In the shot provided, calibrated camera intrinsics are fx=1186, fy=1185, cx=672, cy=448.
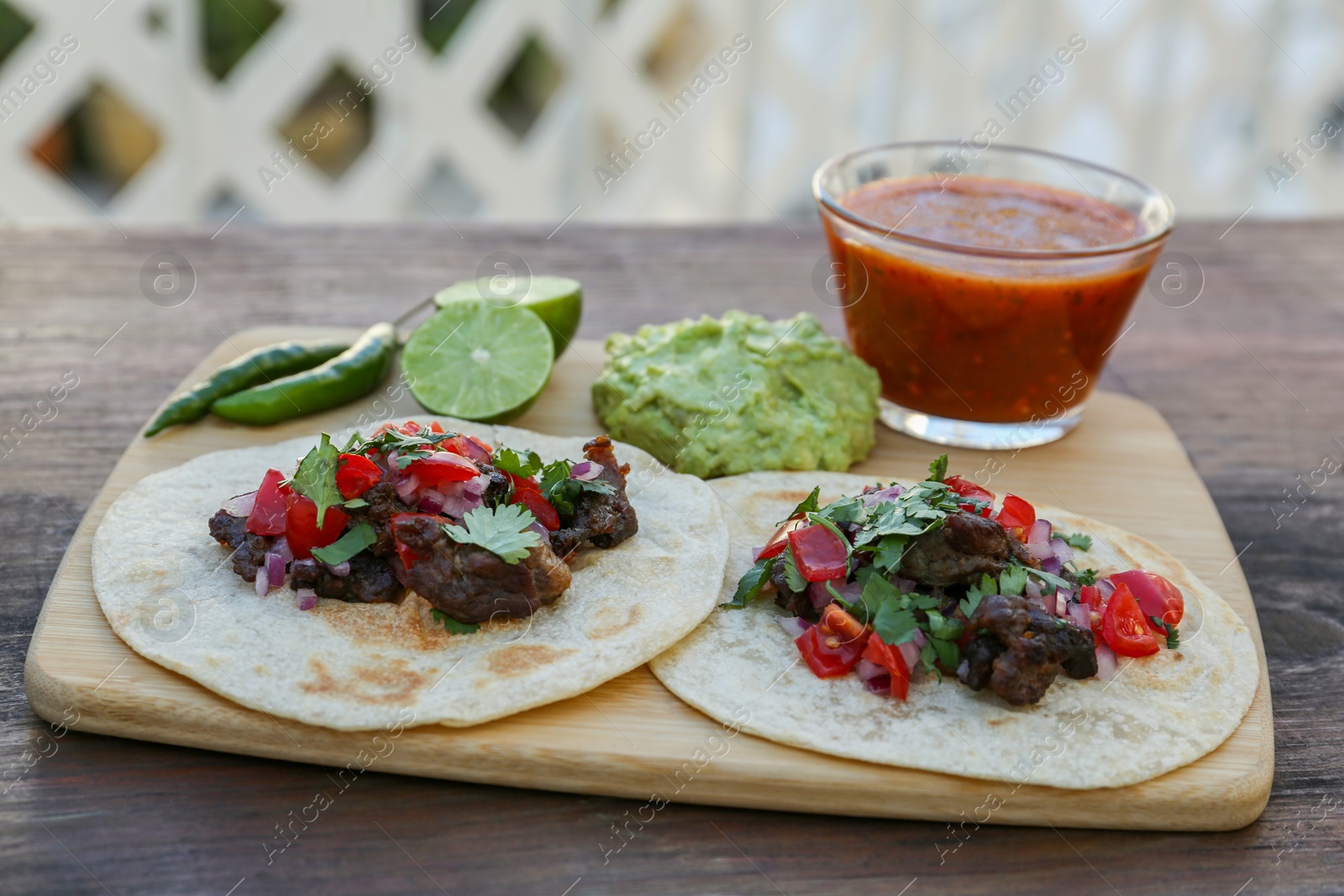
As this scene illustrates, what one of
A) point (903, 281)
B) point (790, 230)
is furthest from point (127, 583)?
point (790, 230)

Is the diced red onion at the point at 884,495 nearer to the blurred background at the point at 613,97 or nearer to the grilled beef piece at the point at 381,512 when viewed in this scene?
the grilled beef piece at the point at 381,512

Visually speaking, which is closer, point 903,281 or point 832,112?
point 903,281

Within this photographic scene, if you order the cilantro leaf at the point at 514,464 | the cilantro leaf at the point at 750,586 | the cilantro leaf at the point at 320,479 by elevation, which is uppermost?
the cilantro leaf at the point at 320,479

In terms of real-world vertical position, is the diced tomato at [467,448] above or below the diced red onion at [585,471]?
above

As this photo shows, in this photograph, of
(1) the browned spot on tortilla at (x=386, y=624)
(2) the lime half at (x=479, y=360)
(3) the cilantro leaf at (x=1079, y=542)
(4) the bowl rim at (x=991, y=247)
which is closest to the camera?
(1) the browned spot on tortilla at (x=386, y=624)

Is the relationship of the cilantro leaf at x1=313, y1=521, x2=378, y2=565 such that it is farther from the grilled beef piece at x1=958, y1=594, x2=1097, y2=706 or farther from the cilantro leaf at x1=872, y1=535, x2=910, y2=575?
the grilled beef piece at x1=958, y1=594, x2=1097, y2=706

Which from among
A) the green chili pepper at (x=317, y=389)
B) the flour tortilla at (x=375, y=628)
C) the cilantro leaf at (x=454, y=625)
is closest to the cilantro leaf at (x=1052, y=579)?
the flour tortilla at (x=375, y=628)

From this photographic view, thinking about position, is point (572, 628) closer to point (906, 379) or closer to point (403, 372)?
point (403, 372)

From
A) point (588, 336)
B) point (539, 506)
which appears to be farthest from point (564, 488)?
point (588, 336)
